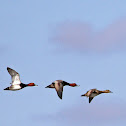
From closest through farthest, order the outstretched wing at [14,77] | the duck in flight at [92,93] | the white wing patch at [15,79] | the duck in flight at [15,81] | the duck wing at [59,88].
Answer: the duck wing at [59,88]
the outstretched wing at [14,77]
the duck in flight at [15,81]
the white wing patch at [15,79]
the duck in flight at [92,93]

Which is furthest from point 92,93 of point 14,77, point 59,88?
point 14,77

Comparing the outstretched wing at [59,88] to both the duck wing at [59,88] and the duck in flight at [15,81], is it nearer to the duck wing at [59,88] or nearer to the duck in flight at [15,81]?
the duck wing at [59,88]

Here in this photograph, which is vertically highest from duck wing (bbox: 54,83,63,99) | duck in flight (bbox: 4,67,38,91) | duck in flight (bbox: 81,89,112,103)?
duck in flight (bbox: 4,67,38,91)

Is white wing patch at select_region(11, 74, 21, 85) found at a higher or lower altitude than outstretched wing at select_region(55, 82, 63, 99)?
higher

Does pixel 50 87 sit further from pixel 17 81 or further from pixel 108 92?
pixel 108 92

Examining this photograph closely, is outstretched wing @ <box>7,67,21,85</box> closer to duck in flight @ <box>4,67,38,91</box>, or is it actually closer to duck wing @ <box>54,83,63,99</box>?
duck in flight @ <box>4,67,38,91</box>

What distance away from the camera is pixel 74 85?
102 meters

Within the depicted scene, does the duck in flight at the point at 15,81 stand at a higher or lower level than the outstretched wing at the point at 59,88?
higher

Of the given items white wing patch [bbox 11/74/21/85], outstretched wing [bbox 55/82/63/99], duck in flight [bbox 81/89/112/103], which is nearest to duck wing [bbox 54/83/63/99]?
outstretched wing [bbox 55/82/63/99]

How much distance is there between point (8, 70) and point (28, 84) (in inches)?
204

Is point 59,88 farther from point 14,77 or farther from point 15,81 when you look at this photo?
point 14,77

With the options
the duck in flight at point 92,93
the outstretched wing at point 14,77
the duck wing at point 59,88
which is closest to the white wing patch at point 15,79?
the outstretched wing at point 14,77

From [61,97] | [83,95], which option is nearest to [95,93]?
[83,95]

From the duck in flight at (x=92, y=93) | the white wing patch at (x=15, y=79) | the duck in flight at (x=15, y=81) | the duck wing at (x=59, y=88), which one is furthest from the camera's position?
the duck in flight at (x=92, y=93)
